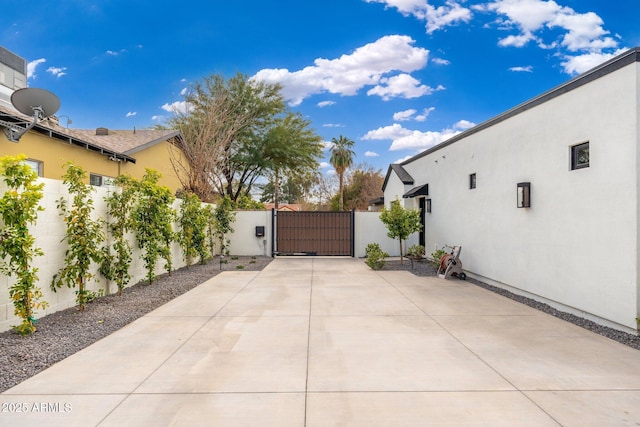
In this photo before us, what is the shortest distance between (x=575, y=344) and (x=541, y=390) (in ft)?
5.49

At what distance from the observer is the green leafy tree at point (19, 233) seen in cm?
408

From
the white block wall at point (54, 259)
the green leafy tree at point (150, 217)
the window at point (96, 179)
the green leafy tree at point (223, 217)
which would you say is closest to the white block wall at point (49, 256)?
the white block wall at point (54, 259)

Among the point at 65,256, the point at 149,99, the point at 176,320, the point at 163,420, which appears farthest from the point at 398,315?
the point at 149,99

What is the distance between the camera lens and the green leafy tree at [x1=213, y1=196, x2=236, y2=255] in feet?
43.7

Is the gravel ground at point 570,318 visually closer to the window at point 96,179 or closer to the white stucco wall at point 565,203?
the white stucco wall at point 565,203

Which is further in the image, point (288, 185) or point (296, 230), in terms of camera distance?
point (288, 185)

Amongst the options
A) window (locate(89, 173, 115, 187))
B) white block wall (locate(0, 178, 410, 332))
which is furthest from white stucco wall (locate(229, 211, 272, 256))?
window (locate(89, 173, 115, 187))

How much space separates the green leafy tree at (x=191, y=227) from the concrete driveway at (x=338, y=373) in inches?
173

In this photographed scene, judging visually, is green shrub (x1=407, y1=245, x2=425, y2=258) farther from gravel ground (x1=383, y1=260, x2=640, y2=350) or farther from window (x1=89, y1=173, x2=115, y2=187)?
window (x1=89, y1=173, x2=115, y2=187)

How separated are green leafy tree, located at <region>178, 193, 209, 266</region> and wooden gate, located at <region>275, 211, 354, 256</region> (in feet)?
12.7

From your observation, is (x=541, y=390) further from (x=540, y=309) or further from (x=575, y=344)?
(x=540, y=309)

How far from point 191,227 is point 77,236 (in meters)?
4.93

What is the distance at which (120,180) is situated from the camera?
680 cm

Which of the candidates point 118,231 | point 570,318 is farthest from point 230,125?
point 570,318
